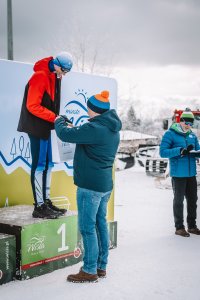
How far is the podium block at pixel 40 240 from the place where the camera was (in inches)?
161

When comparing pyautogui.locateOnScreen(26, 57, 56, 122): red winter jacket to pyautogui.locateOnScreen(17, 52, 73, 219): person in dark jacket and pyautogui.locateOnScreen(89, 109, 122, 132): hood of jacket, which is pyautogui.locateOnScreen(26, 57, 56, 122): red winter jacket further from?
pyautogui.locateOnScreen(89, 109, 122, 132): hood of jacket

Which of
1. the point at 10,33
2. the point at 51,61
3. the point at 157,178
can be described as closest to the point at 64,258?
the point at 51,61

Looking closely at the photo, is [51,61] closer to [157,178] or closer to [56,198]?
[56,198]

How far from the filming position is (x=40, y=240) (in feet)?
13.9

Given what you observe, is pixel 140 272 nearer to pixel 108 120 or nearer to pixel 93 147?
pixel 93 147

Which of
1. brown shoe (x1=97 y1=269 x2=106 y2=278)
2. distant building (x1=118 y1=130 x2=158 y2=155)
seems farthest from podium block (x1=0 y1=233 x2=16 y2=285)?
distant building (x1=118 y1=130 x2=158 y2=155)

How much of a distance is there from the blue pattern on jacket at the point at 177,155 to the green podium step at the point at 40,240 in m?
1.89

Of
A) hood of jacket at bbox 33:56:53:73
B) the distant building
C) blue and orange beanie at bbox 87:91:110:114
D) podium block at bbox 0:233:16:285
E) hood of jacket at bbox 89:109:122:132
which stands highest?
hood of jacket at bbox 33:56:53:73

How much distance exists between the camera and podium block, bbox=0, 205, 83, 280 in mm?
4090

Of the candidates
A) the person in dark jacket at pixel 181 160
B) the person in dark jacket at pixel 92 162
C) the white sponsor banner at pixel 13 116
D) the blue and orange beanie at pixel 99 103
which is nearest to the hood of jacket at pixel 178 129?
the person in dark jacket at pixel 181 160

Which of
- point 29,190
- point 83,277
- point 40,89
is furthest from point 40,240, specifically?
point 40,89

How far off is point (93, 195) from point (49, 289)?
936 mm

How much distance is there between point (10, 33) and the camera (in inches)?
417

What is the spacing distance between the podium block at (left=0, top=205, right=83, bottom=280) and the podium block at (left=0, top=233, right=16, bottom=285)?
0.23ft
